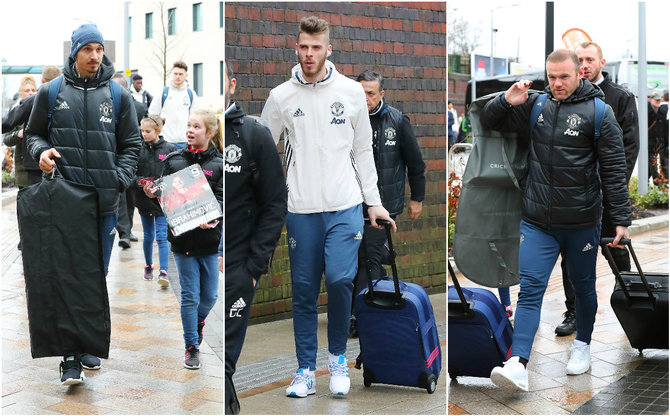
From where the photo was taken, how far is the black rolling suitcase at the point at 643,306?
5.72 metres

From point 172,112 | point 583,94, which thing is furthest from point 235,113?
point 172,112

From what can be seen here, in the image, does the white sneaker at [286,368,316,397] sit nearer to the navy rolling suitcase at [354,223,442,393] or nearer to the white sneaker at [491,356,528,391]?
the navy rolling suitcase at [354,223,442,393]

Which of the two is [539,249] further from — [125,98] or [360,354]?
[125,98]

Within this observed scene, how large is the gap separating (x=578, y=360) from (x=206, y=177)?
2445mm

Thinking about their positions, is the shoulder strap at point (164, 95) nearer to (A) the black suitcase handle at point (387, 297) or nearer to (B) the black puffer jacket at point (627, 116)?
(B) the black puffer jacket at point (627, 116)

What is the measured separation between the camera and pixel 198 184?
471 centimetres

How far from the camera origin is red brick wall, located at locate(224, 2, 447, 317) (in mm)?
3794

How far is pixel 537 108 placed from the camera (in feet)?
17.1

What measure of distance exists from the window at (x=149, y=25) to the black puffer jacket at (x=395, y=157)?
4.29 ft

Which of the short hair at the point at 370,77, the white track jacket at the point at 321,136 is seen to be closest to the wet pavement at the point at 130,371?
the white track jacket at the point at 321,136

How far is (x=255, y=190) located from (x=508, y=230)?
2.22 m

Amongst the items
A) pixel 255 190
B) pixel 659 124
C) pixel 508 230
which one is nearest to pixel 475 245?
pixel 508 230

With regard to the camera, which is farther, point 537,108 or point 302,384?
point 537,108

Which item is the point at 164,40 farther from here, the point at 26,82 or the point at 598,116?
the point at 26,82
